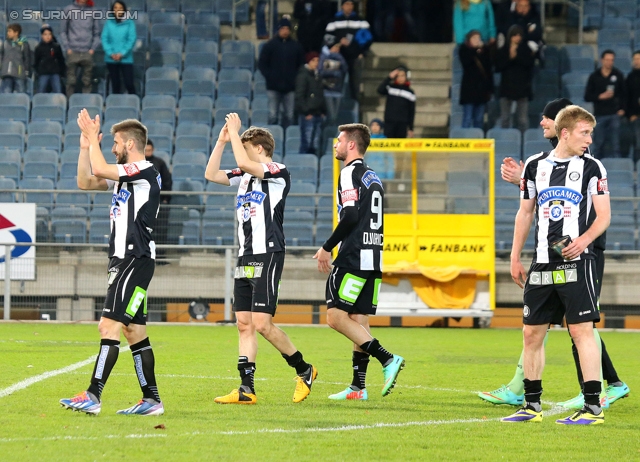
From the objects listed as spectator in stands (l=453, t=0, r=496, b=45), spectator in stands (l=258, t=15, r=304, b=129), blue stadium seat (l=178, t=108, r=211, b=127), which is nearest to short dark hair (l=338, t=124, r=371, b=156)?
spectator in stands (l=258, t=15, r=304, b=129)

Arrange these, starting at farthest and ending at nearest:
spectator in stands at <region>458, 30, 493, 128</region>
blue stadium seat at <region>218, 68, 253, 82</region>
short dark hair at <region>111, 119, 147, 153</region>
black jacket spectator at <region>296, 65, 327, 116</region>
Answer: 1. blue stadium seat at <region>218, 68, 253, 82</region>
2. spectator in stands at <region>458, 30, 493, 128</region>
3. black jacket spectator at <region>296, 65, 327, 116</region>
4. short dark hair at <region>111, 119, 147, 153</region>

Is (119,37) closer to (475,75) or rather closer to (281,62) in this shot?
(281,62)

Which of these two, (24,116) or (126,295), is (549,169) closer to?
(126,295)

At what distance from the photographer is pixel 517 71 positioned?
66.5ft

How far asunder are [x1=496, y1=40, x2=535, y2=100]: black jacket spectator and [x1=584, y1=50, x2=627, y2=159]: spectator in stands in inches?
45.6

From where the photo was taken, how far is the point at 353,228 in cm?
830

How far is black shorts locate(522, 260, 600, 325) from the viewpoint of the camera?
7.02 metres

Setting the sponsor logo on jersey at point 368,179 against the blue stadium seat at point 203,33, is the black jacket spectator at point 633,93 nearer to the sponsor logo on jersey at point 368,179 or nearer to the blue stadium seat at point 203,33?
the blue stadium seat at point 203,33

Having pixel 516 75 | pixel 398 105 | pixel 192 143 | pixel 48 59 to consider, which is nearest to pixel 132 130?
pixel 398 105

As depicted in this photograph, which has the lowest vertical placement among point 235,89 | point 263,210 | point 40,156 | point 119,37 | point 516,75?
point 263,210

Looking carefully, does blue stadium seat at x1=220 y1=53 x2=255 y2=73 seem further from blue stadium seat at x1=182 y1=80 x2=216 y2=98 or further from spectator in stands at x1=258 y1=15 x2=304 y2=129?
spectator in stands at x1=258 y1=15 x2=304 y2=129

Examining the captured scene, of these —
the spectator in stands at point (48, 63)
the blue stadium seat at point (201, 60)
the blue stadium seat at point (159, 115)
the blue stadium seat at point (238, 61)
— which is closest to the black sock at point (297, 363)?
the blue stadium seat at point (159, 115)

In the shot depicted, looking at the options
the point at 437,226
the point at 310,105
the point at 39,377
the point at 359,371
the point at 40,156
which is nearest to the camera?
the point at 359,371

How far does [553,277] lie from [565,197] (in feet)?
1.79
